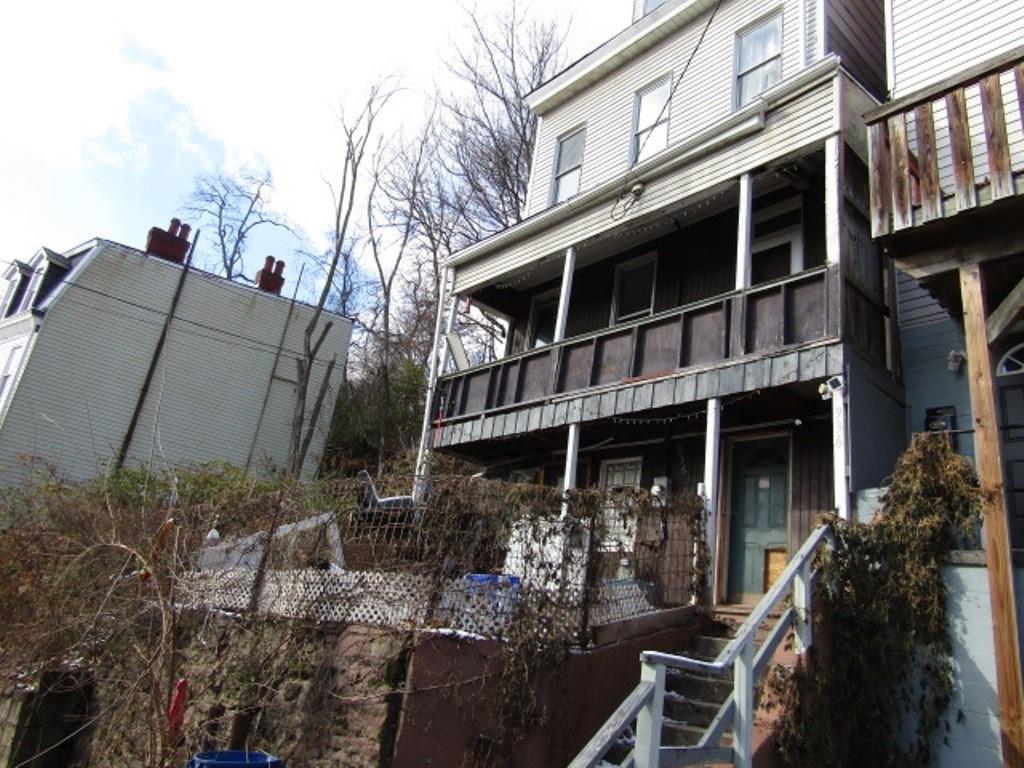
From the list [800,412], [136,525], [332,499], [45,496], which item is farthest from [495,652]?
[45,496]

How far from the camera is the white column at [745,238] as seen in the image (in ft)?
29.0

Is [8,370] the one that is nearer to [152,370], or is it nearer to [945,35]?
[152,370]

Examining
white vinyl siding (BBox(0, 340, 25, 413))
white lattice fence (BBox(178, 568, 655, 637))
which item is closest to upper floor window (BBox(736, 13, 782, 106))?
white lattice fence (BBox(178, 568, 655, 637))

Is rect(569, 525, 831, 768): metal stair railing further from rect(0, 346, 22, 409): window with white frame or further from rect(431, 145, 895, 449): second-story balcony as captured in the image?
rect(0, 346, 22, 409): window with white frame

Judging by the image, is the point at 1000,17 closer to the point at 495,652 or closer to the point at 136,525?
the point at 495,652

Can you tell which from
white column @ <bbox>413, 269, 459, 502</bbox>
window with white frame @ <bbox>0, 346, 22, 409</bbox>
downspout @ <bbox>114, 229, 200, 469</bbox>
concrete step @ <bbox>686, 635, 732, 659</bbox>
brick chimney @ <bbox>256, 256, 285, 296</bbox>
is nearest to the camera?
concrete step @ <bbox>686, 635, 732, 659</bbox>

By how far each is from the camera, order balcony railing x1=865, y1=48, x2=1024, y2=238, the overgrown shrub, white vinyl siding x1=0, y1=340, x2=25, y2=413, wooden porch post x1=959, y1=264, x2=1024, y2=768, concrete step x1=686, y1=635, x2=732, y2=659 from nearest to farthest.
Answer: wooden porch post x1=959, y1=264, x2=1024, y2=768
the overgrown shrub
balcony railing x1=865, y1=48, x2=1024, y2=238
concrete step x1=686, y1=635, x2=732, y2=659
white vinyl siding x1=0, y1=340, x2=25, y2=413

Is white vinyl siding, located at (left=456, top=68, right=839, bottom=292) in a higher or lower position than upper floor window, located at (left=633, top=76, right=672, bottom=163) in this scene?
lower

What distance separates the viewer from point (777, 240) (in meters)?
10.3

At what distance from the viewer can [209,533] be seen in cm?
748

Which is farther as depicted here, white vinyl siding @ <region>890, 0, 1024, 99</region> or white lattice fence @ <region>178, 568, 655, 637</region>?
white vinyl siding @ <region>890, 0, 1024, 99</region>

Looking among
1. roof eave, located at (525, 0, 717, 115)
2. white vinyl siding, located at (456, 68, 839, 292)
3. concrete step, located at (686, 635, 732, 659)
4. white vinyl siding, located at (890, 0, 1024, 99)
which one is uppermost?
roof eave, located at (525, 0, 717, 115)

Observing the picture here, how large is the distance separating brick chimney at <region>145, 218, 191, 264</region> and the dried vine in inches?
846

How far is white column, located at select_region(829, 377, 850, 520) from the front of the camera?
6.94 metres
